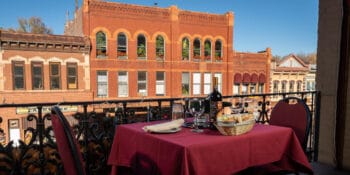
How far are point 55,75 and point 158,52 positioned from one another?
6.27 meters

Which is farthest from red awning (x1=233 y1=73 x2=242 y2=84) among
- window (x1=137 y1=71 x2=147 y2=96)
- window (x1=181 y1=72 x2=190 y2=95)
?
window (x1=137 y1=71 x2=147 y2=96)

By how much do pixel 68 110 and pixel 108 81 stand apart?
9.12 ft

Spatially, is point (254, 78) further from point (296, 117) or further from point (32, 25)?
point (32, 25)

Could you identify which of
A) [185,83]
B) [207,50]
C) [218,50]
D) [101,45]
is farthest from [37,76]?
[218,50]

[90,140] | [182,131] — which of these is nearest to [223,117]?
[182,131]

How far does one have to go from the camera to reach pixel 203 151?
137 centimetres

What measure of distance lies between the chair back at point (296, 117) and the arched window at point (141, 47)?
13204 millimetres

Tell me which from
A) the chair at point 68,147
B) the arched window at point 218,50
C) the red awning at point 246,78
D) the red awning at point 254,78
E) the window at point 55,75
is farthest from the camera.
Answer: the red awning at point 254,78

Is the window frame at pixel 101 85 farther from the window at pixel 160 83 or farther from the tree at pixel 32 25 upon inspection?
the tree at pixel 32 25

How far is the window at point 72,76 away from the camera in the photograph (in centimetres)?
1348

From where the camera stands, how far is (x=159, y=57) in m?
15.4

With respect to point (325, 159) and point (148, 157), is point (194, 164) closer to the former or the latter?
point (148, 157)

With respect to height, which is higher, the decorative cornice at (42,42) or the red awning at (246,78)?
the decorative cornice at (42,42)

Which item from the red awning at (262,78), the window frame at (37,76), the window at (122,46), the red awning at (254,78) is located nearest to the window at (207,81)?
the red awning at (254,78)
